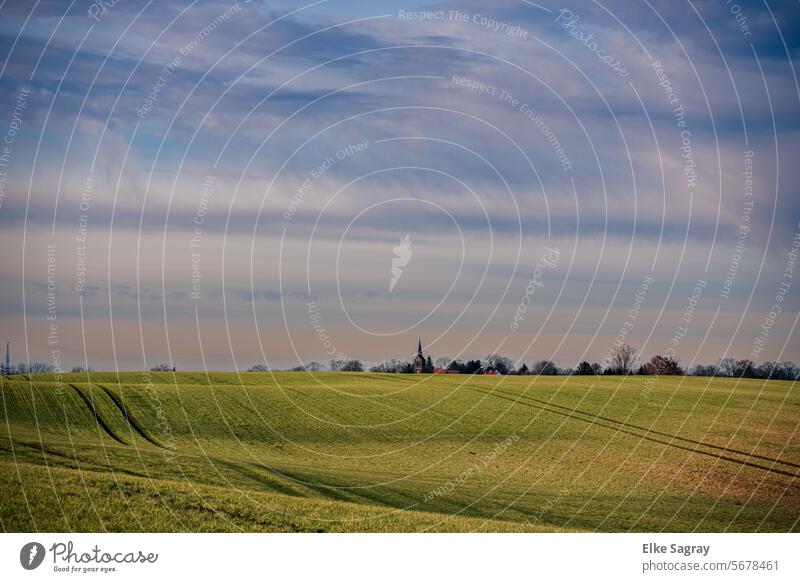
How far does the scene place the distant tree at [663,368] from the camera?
336 feet

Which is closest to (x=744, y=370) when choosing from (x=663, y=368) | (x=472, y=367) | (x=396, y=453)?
(x=663, y=368)

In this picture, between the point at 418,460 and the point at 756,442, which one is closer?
the point at 418,460

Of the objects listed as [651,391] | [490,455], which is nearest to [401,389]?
[651,391]

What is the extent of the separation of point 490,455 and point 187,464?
20162mm

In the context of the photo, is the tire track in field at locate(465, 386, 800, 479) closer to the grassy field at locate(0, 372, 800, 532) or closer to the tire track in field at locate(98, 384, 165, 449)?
the grassy field at locate(0, 372, 800, 532)

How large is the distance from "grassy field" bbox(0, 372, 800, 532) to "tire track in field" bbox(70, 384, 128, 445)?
0.82 ft

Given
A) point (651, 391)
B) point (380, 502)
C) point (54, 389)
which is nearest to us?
point (380, 502)

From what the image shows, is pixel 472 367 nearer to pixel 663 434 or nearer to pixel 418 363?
pixel 418 363

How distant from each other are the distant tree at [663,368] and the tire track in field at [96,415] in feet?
212

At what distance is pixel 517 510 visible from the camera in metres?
35.4

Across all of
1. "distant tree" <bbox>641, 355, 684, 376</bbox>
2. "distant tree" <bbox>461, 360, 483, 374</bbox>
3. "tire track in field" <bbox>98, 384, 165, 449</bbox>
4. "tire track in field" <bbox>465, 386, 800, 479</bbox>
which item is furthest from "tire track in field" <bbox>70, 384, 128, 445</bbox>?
"distant tree" <bbox>641, 355, 684, 376</bbox>

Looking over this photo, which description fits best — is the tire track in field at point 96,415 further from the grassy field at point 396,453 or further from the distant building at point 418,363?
the distant building at point 418,363

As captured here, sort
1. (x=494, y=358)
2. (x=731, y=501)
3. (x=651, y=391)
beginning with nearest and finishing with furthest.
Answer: (x=731, y=501)
(x=651, y=391)
(x=494, y=358)
